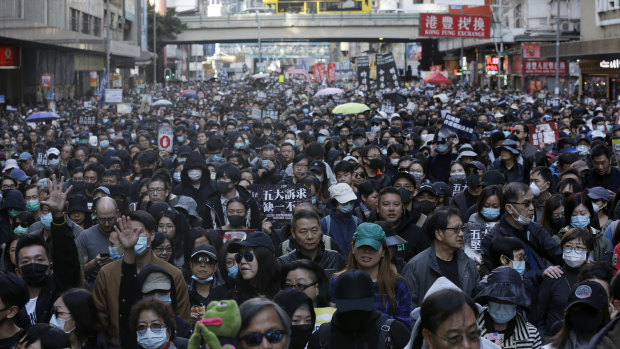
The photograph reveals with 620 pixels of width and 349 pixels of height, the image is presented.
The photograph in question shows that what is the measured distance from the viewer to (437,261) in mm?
7203

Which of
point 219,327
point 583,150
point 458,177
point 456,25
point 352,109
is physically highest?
point 456,25

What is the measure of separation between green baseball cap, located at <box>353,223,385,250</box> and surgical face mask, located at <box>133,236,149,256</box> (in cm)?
174

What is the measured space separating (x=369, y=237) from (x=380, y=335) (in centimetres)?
131

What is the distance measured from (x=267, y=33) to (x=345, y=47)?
80635 millimetres

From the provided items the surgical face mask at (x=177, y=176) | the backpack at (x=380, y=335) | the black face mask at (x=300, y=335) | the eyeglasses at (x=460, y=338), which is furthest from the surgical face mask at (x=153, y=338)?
the surgical face mask at (x=177, y=176)

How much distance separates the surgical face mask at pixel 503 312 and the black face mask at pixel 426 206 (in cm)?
436

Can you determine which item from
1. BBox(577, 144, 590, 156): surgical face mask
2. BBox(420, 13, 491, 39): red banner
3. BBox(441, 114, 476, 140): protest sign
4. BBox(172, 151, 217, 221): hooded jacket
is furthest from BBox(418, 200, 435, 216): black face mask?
BBox(420, 13, 491, 39): red banner

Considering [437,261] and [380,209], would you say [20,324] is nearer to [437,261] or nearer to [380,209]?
[437,261]

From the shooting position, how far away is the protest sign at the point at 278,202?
1038 cm

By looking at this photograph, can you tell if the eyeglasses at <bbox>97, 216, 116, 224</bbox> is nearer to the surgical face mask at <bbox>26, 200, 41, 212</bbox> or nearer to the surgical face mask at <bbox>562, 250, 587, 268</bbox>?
the surgical face mask at <bbox>26, 200, 41, 212</bbox>

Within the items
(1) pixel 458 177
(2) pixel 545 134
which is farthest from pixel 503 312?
(2) pixel 545 134

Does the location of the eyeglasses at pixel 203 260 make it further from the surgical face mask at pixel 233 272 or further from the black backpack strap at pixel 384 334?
the black backpack strap at pixel 384 334

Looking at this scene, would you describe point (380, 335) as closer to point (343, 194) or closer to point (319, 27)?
point (343, 194)

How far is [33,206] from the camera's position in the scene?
11055mm
